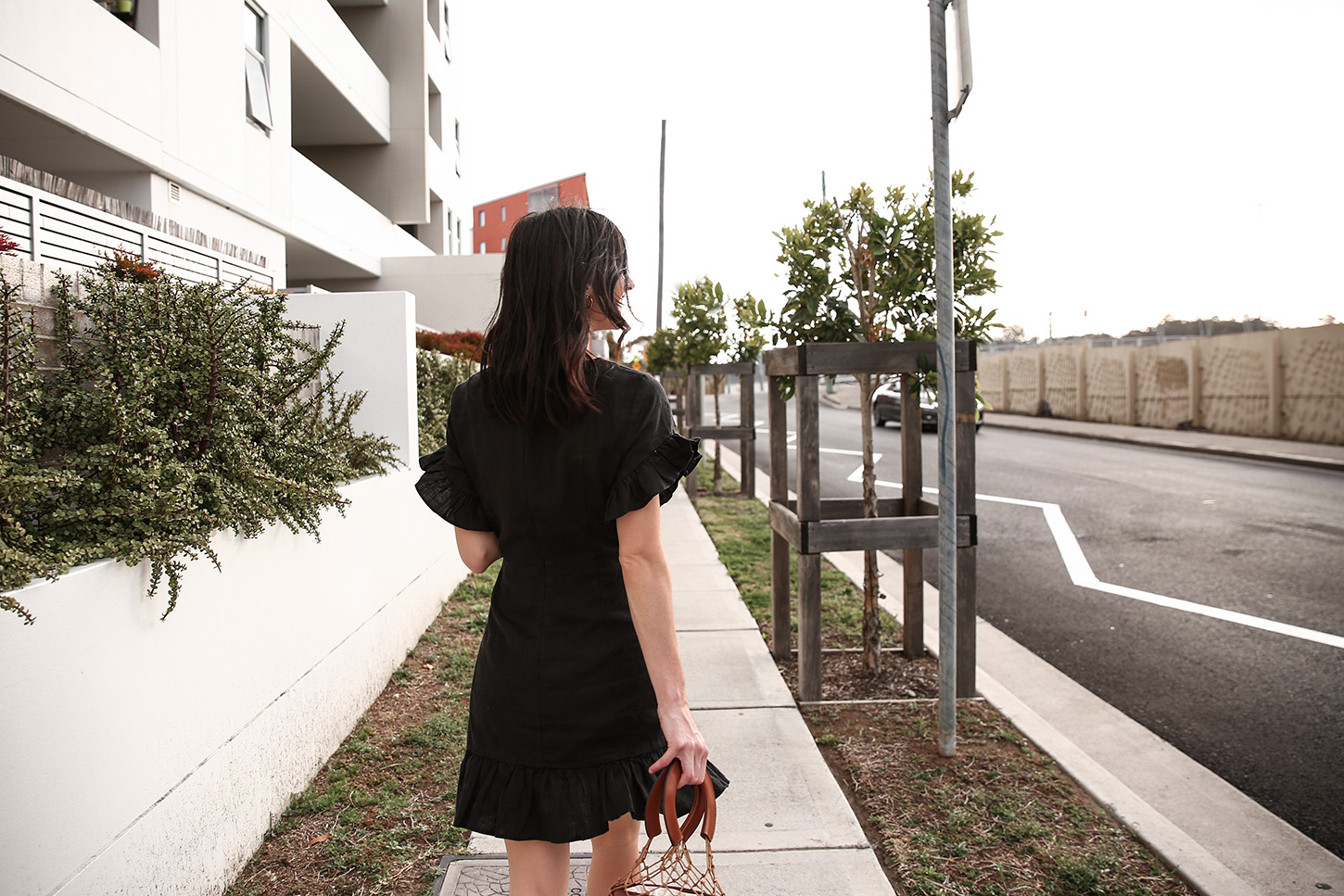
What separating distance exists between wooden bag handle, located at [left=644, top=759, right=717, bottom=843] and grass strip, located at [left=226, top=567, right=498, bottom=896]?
4.84 ft

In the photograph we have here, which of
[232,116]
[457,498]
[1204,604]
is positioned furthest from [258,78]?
[1204,604]

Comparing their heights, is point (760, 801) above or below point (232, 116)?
below

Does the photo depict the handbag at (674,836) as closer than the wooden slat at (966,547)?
Yes

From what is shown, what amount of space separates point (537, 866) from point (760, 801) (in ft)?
5.53

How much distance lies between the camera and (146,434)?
8.37 ft

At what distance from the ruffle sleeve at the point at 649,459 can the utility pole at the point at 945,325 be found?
6.16ft

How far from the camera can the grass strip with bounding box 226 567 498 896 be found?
2787 millimetres

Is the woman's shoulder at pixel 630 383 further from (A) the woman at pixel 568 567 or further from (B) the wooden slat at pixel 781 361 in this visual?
(B) the wooden slat at pixel 781 361

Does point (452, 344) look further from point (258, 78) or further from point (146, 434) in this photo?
point (146, 434)

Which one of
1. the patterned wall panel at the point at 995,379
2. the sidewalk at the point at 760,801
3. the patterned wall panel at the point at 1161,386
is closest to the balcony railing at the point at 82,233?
the sidewalk at the point at 760,801

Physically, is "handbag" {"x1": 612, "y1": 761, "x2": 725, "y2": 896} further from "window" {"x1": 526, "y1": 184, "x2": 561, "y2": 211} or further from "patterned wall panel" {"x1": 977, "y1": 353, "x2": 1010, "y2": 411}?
"patterned wall panel" {"x1": 977, "y1": 353, "x2": 1010, "y2": 411}

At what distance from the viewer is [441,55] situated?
22703mm

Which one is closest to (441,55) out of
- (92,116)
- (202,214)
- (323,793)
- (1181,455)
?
(202,214)

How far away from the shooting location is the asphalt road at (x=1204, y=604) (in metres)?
3.90
